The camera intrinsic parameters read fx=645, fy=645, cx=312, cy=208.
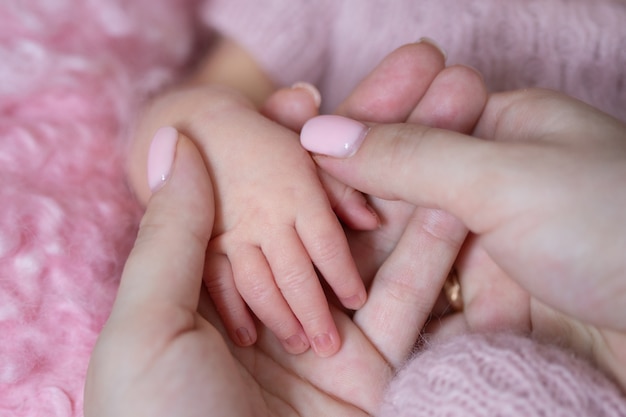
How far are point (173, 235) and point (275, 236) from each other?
0.38ft

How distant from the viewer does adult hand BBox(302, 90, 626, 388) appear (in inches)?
22.1

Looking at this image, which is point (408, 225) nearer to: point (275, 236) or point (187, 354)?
point (275, 236)

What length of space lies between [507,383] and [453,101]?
0.34 m

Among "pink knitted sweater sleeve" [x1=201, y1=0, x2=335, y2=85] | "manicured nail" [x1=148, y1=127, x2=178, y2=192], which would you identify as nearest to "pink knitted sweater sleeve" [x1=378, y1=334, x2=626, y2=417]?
"manicured nail" [x1=148, y1=127, x2=178, y2=192]

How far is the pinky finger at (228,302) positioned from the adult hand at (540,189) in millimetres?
167

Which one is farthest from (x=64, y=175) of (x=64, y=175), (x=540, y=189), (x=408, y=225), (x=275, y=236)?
(x=540, y=189)

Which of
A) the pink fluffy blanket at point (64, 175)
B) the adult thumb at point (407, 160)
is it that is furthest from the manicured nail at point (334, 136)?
the pink fluffy blanket at point (64, 175)

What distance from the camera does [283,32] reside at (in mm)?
1096

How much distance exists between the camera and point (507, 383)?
60 centimetres

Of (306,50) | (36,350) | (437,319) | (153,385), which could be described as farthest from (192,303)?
(306,50)

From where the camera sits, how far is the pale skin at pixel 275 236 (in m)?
0.71

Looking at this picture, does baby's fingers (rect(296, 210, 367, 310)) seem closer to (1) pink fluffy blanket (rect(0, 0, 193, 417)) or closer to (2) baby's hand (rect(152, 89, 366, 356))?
(2) baby's hand (rect(152, 89, 366, 356))

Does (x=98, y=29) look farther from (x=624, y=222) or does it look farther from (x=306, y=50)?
(x=624, y=222)

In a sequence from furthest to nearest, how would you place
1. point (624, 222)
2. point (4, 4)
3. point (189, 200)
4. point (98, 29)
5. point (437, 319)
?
point (98, 29) < point (4, 4) < point (437, 319) < point (189, 200) < point (624, 222)
